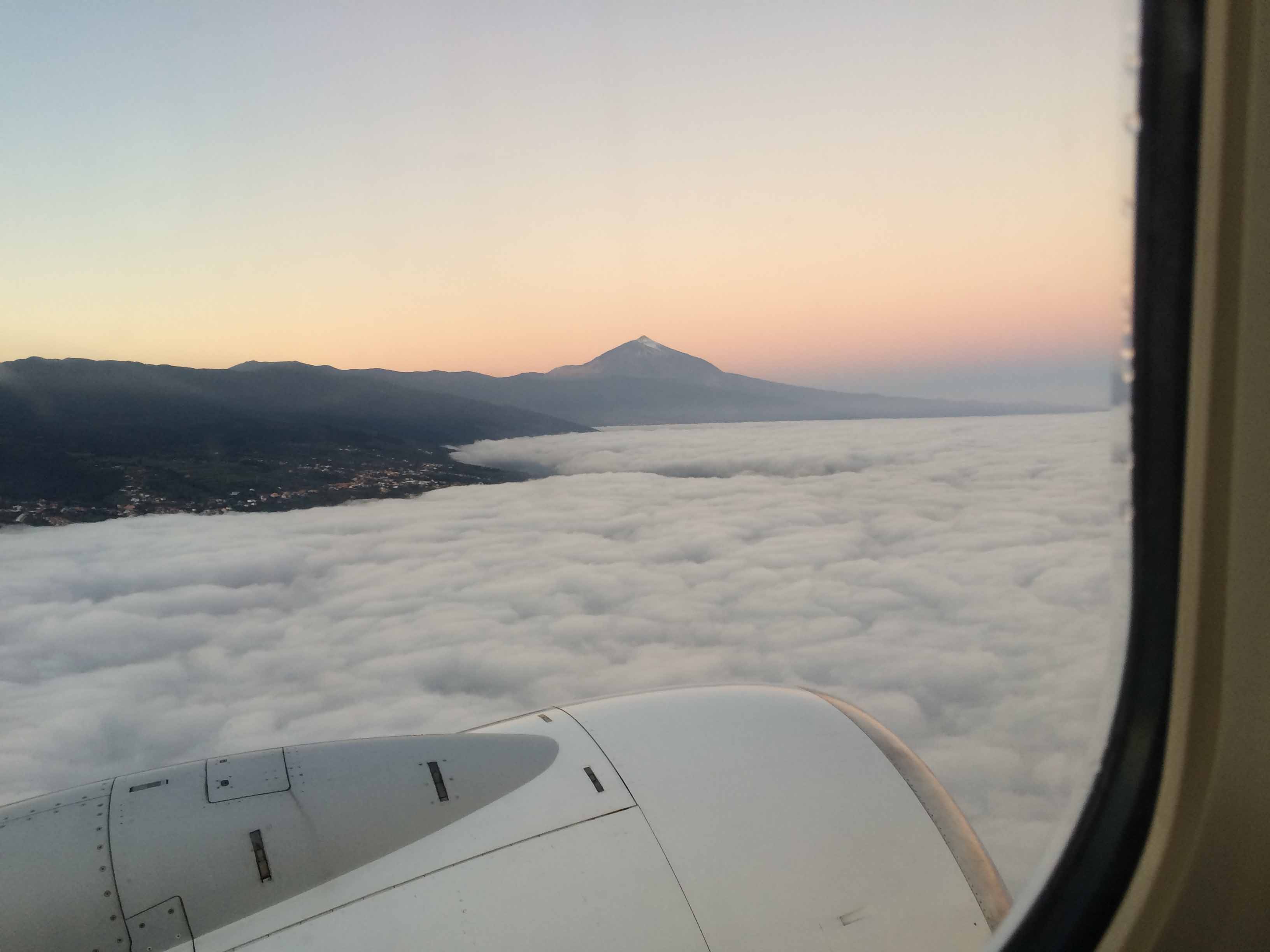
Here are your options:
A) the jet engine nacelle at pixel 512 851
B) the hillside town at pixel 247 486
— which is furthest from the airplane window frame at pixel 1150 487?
the hillside town at pixel 247 486

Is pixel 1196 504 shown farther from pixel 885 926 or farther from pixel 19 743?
pixel 19 743

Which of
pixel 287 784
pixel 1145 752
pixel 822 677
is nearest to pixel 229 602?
pixel 822 677

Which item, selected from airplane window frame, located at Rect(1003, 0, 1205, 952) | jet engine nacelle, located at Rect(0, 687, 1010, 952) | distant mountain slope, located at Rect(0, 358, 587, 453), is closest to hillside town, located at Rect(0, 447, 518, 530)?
distant mountain slope, located at Rect(0, 358, 587, 453)

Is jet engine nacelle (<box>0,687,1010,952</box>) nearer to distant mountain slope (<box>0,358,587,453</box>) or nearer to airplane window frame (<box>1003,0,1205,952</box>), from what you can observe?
airplane window frame (<box>1003,0,1205,952</box>)

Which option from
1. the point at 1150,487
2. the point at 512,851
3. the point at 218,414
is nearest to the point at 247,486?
the point at 218,414

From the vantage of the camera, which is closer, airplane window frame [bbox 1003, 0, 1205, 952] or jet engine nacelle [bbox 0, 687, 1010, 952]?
airplane window frame [bbox 1003, 0, 1205, 952]

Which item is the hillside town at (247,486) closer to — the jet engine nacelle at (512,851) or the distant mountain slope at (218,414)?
the distant mountain slope at (218,414)

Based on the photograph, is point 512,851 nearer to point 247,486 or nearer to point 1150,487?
point 1150,487
